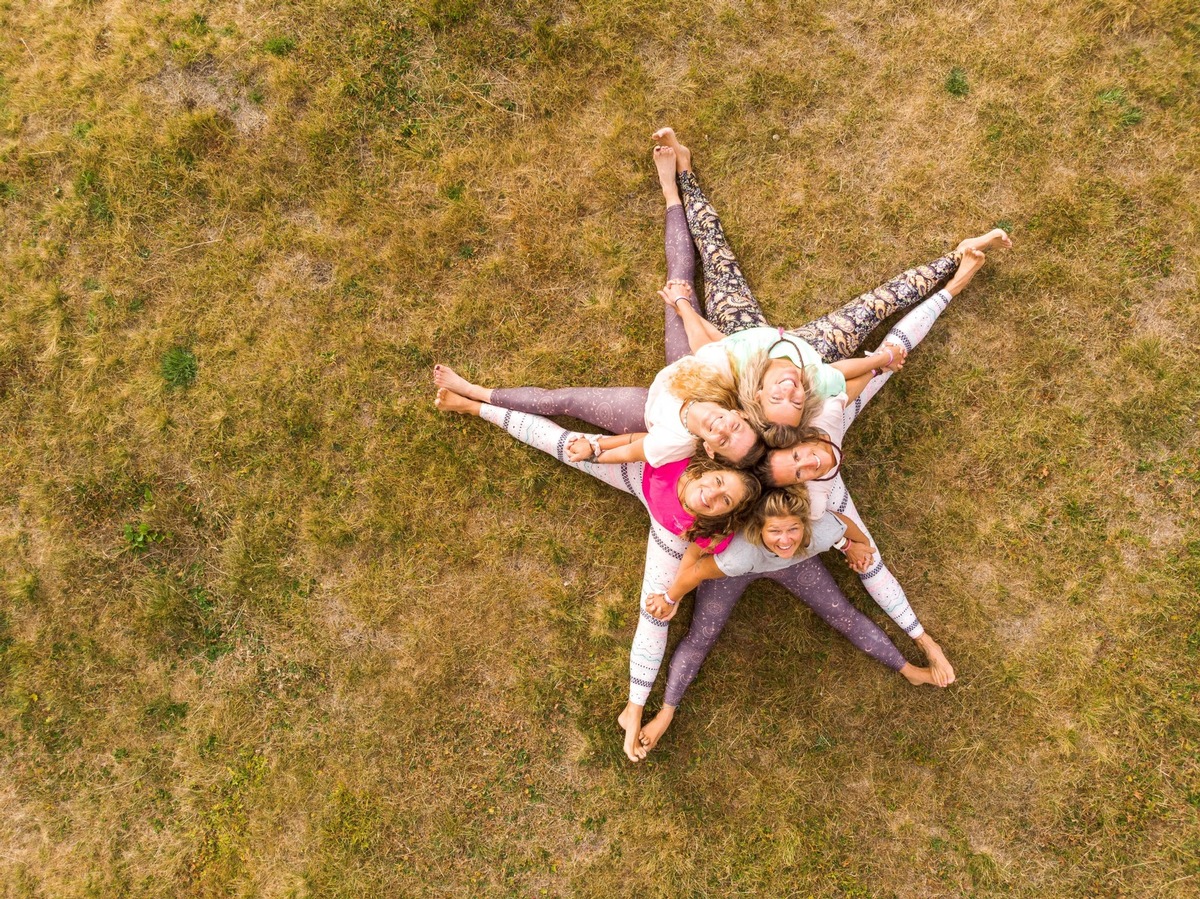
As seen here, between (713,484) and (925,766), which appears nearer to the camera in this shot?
(713,484)

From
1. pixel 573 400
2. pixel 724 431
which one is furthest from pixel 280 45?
pixel 724 431

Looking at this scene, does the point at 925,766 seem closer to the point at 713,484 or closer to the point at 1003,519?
the point at 1003,519

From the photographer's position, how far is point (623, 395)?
530 cm

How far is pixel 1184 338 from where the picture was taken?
5.59 metres

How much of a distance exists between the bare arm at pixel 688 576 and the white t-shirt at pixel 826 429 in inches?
29.0

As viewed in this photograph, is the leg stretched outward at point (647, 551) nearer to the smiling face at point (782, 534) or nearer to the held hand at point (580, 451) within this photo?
the held hand at point (580, 451)

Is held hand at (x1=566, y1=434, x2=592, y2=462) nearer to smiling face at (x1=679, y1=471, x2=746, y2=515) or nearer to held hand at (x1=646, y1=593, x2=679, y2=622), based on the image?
held hand at (x1=646, y1=593, x2=679, y2=622)

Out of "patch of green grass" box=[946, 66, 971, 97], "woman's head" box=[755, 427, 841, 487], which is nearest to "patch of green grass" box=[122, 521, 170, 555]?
"woman's head" box=[755, 427, 841, 487]

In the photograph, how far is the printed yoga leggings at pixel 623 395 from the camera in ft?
17.2

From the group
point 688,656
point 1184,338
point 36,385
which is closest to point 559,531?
point 688,656

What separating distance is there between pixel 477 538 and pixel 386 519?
2.55ft

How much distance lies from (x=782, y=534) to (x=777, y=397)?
31.4 inches

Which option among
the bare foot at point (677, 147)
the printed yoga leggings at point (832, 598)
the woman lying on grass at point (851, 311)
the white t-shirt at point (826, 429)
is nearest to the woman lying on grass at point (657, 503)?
the printed yoga leggings at point (832, 598)

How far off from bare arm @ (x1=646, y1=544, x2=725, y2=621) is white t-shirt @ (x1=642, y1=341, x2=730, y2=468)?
72 cm
